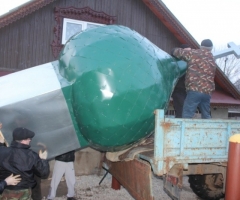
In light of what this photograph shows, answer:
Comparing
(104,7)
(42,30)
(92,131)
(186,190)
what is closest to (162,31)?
(104,7)

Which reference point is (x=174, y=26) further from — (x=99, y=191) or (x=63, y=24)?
(x=99, y=191)

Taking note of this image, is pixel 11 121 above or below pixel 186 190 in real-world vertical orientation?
above

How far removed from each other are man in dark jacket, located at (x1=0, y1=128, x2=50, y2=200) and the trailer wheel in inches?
126

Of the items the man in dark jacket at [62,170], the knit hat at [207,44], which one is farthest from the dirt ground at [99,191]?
the knit hat at [207,44]

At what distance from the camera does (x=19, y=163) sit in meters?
3.13

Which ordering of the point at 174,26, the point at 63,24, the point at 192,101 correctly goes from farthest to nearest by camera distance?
the point at 174,26, the point at 63,24, the point at 192,101

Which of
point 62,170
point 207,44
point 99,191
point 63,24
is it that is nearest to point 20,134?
point 62,170

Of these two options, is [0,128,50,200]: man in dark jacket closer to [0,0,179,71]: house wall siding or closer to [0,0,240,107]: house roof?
[0,0,179,71]: house wall siding

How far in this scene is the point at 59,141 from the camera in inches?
147

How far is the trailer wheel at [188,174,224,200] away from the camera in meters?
5.35

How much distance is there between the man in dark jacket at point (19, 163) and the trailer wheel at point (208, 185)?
3.20m

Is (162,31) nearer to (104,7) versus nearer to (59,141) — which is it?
(104,7)

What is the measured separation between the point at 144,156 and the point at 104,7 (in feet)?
20.7

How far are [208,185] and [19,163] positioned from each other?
3.58 meters
